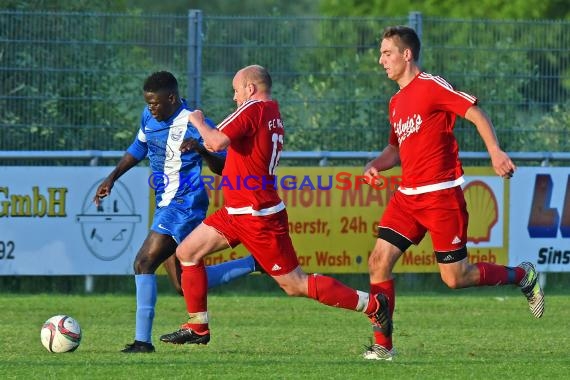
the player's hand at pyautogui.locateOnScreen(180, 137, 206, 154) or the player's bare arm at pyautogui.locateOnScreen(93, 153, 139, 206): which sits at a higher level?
the player's hand at pyautogui.locateOnScreen(180, 137, 206, 154)

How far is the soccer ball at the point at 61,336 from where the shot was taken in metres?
10.8

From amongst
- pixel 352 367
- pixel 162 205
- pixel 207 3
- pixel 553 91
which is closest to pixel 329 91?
pixel 553 91

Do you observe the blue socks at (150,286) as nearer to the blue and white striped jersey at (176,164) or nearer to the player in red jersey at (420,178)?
the blue and white striped jersey at (176,164)

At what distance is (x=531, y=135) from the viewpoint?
17812 millimetres

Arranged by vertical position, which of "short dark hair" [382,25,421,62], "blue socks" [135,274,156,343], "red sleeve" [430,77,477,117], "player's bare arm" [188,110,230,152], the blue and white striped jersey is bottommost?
"blue socks" [135,274,156,343]

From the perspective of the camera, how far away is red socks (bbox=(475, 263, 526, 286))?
A: 10.8 metres

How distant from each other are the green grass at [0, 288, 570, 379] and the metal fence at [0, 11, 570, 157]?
211cm

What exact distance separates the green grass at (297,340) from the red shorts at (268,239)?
66cm

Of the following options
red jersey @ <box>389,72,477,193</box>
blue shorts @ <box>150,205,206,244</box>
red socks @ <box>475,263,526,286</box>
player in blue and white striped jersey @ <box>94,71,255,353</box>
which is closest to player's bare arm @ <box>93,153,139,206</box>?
player in blue and white striped jersey @ <box>94,71,255,353</box>

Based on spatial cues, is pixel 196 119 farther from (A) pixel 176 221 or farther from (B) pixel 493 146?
(B) pixel 493 146

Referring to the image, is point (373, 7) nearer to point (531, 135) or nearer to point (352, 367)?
point (531, 135)

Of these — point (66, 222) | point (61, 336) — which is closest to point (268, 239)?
point (61, 336)

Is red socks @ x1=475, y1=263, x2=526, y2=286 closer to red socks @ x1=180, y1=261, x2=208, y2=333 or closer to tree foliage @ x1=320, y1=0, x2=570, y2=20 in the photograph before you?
red socks @ x1=180, y1=261, x2=208, y2=333

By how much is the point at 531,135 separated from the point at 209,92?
385 cm
